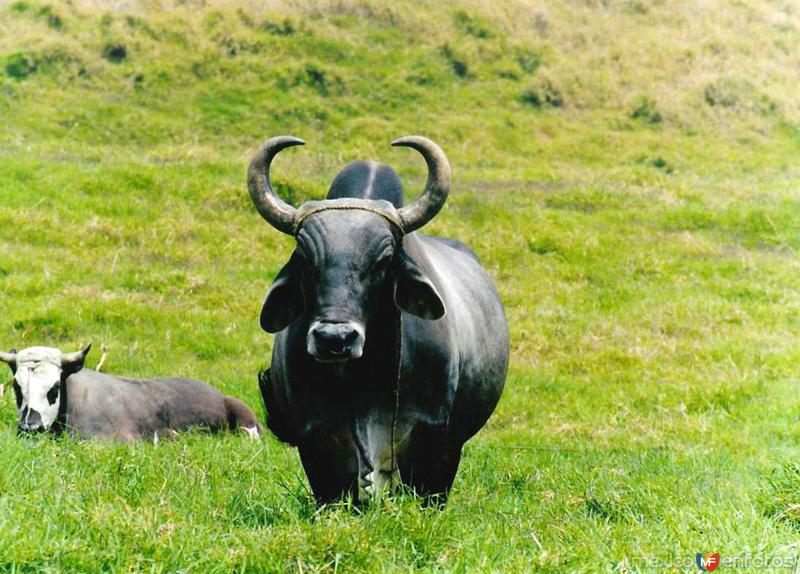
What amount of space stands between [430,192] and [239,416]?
6510 mm

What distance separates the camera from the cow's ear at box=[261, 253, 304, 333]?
5566 mm

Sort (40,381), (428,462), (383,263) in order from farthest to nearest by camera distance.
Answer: (40,381) → (428,462) → (383,263)

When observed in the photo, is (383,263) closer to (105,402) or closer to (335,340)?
(335,340)

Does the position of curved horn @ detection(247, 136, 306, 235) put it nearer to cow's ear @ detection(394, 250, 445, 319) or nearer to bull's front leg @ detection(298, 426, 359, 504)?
cow's ear @ detection(394, 250, 445, 319)

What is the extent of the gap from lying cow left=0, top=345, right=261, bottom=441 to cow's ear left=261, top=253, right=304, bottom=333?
4453 mm

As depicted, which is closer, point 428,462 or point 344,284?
point 344,284

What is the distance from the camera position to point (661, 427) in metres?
10.4

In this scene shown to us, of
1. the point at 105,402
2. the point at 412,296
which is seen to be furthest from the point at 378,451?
the point at 105,402

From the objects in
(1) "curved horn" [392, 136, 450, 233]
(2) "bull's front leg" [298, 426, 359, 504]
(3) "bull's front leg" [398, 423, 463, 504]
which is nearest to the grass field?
(2) "bull's front leg" [298, 426, 359, 504]

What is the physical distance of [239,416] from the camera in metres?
11.6

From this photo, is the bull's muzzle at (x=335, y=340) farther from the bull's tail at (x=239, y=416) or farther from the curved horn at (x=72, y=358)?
the bull's tail at (x=239, y=416)

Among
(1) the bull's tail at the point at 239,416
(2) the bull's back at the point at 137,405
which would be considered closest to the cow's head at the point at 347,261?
(2) the bull's back at the point at 137,405

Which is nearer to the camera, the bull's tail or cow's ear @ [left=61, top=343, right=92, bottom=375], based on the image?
cow's ear @ [left=61, top=343, right=92, bottom=375]

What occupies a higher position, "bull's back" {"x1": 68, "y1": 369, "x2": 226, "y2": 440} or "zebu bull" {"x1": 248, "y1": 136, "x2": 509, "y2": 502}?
"zebu bull" {"x1": 248, "y1": 136, "x2": 509, "y2": 502}
